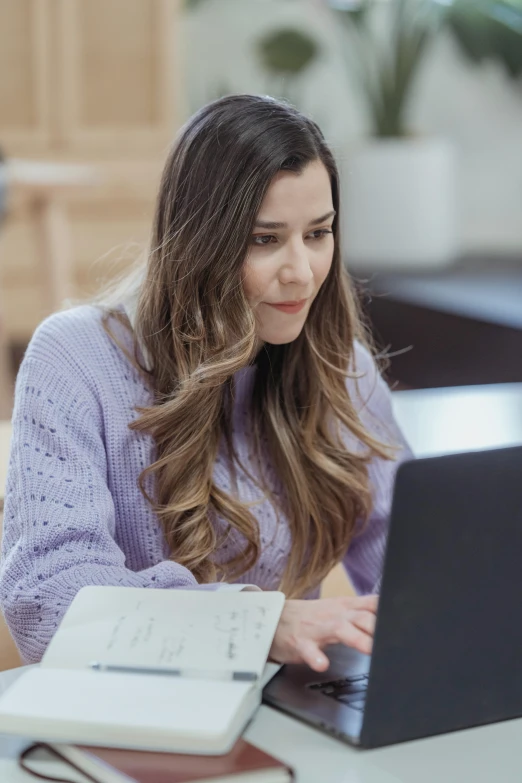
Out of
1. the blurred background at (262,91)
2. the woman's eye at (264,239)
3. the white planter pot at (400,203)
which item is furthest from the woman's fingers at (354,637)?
the white planter pot at (400,203)

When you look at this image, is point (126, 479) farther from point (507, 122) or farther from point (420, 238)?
point (507, 122)

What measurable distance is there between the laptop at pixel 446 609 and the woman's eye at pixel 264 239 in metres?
0.53

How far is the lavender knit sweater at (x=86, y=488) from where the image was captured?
3.64 ft

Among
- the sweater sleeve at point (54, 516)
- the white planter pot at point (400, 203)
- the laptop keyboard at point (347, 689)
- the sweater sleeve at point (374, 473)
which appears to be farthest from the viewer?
the white planter pot at point (400, 203)

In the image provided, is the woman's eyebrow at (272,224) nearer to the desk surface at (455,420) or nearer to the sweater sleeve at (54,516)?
the sweater sleeve at (54,516)

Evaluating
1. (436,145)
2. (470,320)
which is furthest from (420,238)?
(470,320)

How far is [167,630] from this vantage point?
90 cm

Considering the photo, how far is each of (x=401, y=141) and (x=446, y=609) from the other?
4.16m

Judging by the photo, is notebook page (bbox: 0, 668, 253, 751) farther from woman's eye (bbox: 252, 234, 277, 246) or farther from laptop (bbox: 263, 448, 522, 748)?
woman's eye (bbox: 252, 234, 277, 246)

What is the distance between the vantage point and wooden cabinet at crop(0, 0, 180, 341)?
456 cm

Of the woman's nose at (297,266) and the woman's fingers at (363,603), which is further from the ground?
the woman's nose at (297,266)

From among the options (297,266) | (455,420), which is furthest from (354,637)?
(455,420)

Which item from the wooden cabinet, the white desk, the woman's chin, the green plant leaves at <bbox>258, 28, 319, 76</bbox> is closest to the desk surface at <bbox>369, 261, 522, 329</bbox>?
the green plant leaves at <bbox>258, 28, 319, 76</bbox>

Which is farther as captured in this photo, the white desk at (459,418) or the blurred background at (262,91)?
the blurred background at (262,91)
